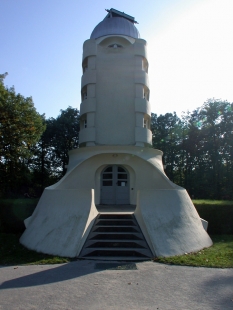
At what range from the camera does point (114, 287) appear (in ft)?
20.1

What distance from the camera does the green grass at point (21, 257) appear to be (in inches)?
325

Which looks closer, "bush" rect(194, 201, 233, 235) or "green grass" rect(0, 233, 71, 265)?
"green grass" rect(0, 233, 71, 265)

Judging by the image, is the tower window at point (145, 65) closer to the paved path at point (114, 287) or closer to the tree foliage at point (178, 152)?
the tree foliage at point (178, 152)

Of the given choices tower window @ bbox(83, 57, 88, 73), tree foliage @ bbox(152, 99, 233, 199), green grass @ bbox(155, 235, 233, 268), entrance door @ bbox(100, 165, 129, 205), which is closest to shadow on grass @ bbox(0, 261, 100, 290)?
green grass @ bbox(155, 235, 233, 268)

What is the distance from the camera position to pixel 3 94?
18453mm

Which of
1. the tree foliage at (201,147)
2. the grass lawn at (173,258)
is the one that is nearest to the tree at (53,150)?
the tree foliage at (201,147)

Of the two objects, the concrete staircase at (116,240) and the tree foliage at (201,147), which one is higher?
the tree foliage at (201,147)

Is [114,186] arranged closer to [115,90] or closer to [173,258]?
[115,90]

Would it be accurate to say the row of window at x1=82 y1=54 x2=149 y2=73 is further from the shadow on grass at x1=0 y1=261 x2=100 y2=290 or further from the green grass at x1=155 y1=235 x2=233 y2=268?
the shadow on grass at x1=0 y1=261 x2=100 y2=290

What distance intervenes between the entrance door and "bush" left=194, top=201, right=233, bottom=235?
3.96m

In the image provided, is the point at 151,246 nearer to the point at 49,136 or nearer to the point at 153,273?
the point at 153,273

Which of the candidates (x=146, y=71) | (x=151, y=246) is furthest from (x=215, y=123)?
(x=151, y=246)

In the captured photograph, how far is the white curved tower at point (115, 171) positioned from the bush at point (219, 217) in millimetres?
1980

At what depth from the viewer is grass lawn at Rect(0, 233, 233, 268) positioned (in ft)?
26.3
